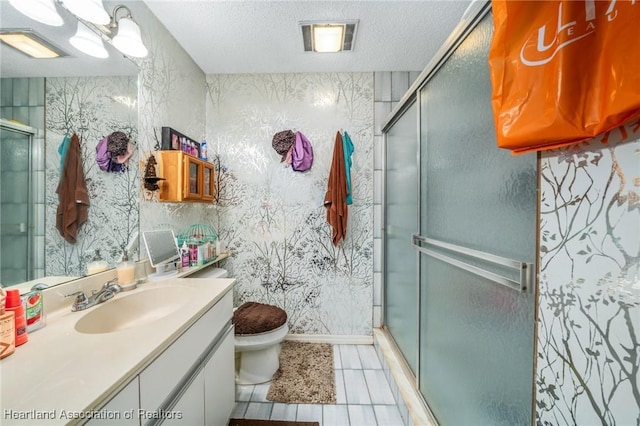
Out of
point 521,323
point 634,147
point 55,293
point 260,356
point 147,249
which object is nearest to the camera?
point 634,147

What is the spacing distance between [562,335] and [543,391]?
175 millimetres

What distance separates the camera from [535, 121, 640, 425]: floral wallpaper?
0.45 metres

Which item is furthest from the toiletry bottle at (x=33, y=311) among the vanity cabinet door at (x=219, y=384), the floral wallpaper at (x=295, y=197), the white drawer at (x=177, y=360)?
the floral wallpaper at (x=295, y=197)

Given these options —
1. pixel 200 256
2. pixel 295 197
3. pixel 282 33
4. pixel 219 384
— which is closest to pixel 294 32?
pixel 282 33

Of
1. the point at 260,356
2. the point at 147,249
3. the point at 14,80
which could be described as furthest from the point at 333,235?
the point at 14,80

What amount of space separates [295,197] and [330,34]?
122 cm

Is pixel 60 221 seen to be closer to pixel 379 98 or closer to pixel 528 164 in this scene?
pixel 528 164

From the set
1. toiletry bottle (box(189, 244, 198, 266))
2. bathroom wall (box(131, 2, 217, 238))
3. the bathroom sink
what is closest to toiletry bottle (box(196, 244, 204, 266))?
toiletry bottle (box(189, 244, 198, 266))

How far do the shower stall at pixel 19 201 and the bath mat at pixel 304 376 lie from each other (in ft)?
4.50

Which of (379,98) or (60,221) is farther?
(379,98)

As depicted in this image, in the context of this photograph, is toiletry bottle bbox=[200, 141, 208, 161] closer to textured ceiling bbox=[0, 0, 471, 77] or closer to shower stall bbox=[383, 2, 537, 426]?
textured ceiling bbox=[0, 0, 471, 77]

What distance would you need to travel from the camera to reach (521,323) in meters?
0.68

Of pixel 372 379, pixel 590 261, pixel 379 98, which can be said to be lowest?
pixel 372 379

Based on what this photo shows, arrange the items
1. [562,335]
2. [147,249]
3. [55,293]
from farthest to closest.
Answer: [147,249]
[55,293]
[562,335]
